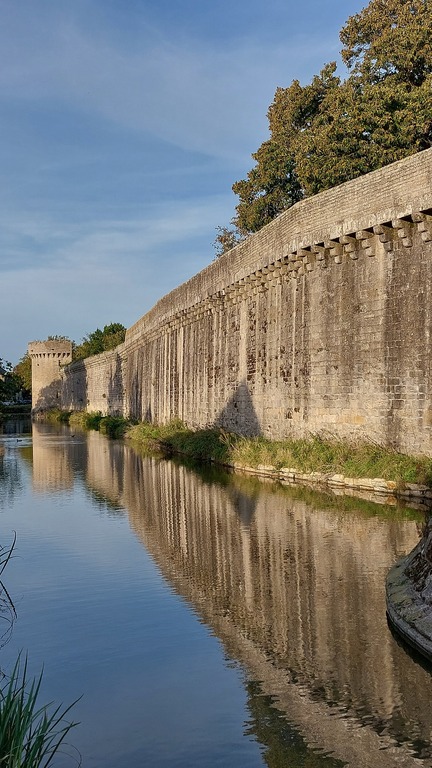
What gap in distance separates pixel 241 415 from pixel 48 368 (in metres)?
73.1

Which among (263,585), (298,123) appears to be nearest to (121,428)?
(298,123)

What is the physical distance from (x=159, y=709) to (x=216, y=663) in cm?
106

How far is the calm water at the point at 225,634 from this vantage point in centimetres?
561

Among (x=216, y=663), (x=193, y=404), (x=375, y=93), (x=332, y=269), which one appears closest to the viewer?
(x=216, y=663)

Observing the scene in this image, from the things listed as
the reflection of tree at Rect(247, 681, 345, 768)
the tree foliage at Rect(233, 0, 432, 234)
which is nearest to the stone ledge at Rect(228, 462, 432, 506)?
the reflection of tree at Rect(247, 681, 345, 768)

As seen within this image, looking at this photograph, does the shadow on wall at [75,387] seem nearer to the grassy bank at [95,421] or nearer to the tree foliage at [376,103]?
the grassy bank at [95,421]

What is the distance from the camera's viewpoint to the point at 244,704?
244 inches

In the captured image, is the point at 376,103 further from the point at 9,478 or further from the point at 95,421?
the point at 95,421

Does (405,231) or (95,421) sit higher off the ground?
(405,231)

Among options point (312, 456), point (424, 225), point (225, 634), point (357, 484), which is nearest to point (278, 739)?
point (225, 634)

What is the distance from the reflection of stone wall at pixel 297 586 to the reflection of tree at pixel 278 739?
148 millimetres

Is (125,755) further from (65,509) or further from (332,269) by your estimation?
(332,269)

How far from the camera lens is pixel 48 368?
97375 millimetres

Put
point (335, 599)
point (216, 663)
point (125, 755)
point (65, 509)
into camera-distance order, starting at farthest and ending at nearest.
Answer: point (65, 509)
point (335, 599)
point (216, 663)
point (125, 755)
